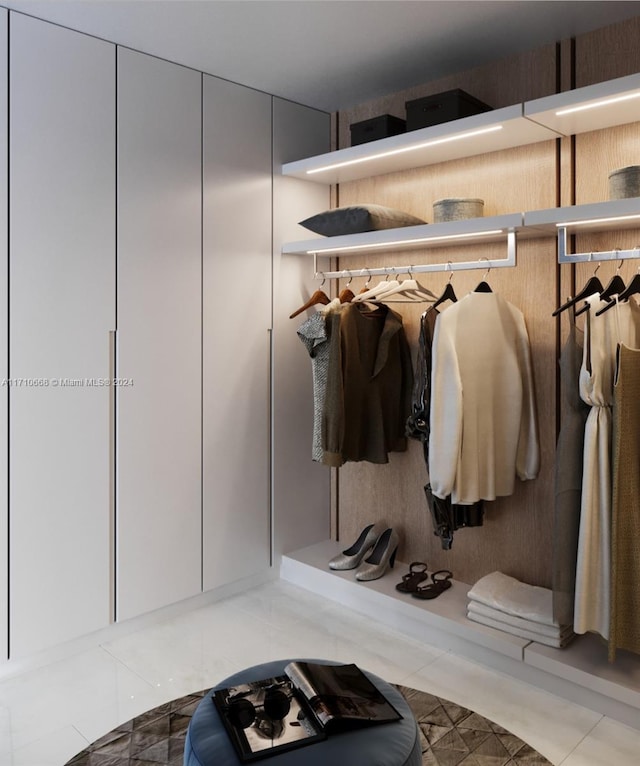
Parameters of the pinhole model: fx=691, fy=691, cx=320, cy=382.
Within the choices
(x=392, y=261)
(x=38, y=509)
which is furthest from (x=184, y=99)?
(x=38, y=509)

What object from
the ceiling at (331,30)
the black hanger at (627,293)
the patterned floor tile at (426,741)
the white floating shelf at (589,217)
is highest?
the ceiling at (331,30)

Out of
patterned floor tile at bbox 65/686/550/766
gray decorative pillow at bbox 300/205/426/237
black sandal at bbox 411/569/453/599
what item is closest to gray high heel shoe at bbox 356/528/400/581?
black sandal at bbox 411/569/453/599

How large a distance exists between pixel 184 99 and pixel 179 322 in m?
1.03

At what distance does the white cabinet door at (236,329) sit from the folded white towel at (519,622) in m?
1.23

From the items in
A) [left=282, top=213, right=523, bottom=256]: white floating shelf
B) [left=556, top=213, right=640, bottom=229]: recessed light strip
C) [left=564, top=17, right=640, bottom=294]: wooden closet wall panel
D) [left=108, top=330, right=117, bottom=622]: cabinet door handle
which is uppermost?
[left=564, top=17, right=640, bottom=294]: wooden closet wall panel

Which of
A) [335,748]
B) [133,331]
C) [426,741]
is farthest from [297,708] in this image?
[133,331]

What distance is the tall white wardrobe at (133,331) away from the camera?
274 centimetres

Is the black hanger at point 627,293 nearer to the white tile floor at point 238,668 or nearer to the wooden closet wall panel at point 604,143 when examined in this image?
the wooden closet wall panel at point 604,143

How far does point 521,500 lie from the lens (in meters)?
3.12

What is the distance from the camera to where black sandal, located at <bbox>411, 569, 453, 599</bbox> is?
10.4ft

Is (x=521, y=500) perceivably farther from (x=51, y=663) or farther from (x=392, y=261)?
(x=51, y=663)

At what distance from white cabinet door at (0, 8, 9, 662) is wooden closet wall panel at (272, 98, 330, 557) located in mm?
1363

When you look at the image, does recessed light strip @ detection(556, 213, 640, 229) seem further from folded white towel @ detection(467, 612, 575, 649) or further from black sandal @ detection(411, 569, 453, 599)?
black sandal @ detection(411, 569, 453, 599)

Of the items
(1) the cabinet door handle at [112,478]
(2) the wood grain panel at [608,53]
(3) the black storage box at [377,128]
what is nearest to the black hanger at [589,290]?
(2) the wood grain panel at [608,53]
